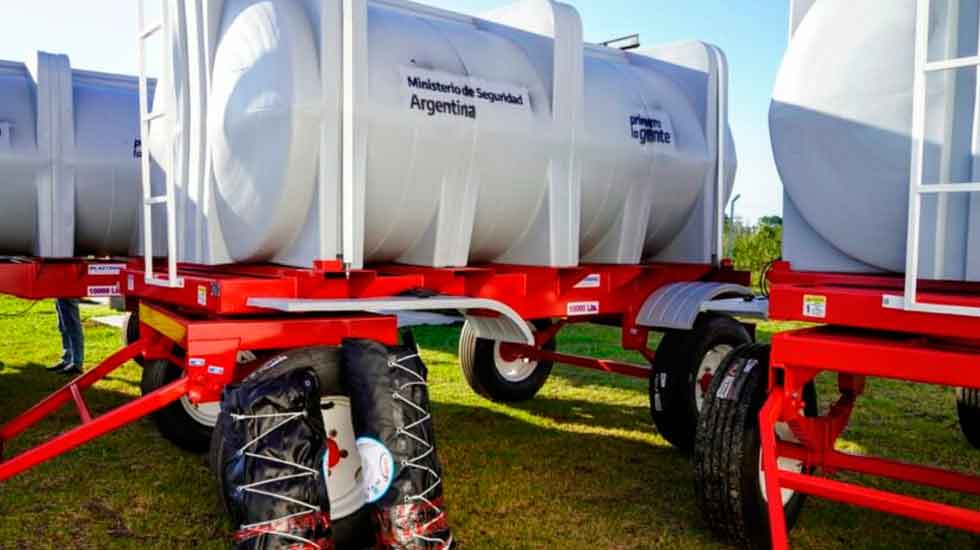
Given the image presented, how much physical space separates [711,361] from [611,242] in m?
1.18

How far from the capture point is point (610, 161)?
5.84 m

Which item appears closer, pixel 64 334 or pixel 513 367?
pixel 513 367

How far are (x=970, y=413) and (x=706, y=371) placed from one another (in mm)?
2104

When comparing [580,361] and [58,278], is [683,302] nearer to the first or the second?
[580,361]

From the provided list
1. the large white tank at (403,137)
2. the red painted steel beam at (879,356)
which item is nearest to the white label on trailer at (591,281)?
the large white tank at (403,137)

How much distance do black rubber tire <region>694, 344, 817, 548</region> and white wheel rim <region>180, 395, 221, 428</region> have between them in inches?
135

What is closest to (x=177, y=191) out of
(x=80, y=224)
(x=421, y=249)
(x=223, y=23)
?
(x=223, y=23)

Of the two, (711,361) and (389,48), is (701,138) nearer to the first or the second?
(711,361)

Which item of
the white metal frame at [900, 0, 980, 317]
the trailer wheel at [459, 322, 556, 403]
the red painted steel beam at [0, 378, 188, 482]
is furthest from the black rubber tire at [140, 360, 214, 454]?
the white metal frame at [900, 0, 980, 317]

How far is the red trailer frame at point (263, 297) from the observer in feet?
13.9

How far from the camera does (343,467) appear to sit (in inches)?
179

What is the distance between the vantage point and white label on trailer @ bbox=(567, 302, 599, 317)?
19.2 ft

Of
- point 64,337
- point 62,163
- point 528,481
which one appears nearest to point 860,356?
point 528,481

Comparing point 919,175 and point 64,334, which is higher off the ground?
point 919,175
